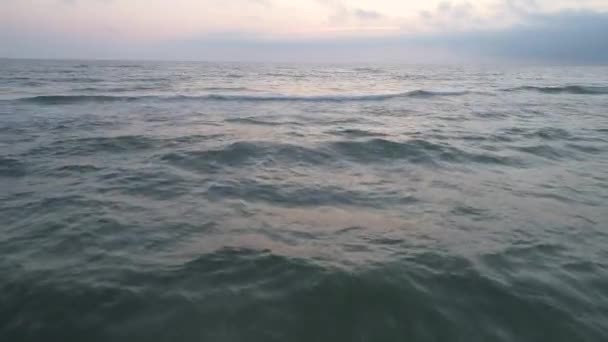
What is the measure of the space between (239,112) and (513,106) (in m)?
17.1

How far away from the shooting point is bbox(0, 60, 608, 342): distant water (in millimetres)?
4016

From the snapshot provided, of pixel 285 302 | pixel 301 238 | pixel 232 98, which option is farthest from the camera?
pixel 232 98

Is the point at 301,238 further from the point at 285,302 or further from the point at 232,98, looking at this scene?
the point at 232,98

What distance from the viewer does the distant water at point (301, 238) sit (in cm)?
402

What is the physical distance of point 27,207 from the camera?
22.6 ft

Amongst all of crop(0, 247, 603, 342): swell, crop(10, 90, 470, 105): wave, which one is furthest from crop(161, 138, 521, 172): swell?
crop(10, 90, 470, 105): wave

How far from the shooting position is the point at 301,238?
19.2ft

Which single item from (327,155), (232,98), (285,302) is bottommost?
(285,302)

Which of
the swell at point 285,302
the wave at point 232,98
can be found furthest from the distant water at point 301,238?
the wave at point 232,98

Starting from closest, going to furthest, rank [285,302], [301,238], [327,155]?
[285,302], [301,238], [327,155]

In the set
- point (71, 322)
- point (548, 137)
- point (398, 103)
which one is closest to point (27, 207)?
point (71, 322)

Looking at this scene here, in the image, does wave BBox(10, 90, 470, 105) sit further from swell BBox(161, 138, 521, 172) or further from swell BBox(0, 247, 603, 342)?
swell BBox(0, 247, 603, 342)

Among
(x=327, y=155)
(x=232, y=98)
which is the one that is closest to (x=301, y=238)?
(x=327, y=155)

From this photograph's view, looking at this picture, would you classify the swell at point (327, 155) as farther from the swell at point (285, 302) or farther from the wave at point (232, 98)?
the wave at point (232, 98)
